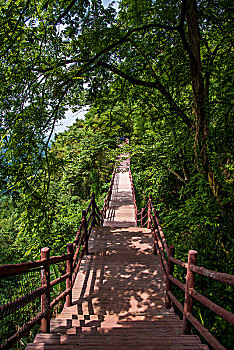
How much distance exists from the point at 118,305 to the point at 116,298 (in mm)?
178

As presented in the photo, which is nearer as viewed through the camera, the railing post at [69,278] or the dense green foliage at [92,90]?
the dense green foliage at [92,90]

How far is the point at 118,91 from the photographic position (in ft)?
18.8

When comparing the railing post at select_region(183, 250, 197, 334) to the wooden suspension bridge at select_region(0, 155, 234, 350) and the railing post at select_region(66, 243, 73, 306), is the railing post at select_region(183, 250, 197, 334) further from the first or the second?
the railing post at select_region(66, 243, 73, 306)

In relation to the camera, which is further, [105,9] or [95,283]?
[95,283]

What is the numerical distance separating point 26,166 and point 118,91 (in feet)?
11.3

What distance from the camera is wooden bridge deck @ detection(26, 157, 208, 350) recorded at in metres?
2.33

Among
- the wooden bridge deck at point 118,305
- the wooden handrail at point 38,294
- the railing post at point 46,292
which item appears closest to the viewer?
the wooden handrail at point 38,294

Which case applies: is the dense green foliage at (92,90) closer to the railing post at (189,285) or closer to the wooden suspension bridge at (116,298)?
the wooden suspension bridge at (116,298)

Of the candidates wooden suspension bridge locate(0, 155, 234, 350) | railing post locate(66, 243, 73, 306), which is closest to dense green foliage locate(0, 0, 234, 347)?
railing post locate(66, 243, 73, 306)

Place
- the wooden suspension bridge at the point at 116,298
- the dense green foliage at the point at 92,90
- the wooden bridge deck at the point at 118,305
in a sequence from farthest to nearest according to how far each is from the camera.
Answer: the dense green foliage at the point at 92,90
the wooden bridge deck at the point at 118,305
the wooden suspension bridge at the point at 116,298

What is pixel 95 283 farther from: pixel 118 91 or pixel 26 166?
pixel 118 91

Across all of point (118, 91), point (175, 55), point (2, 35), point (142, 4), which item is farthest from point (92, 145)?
point (2, 35)

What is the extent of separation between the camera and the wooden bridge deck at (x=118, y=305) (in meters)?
2.33

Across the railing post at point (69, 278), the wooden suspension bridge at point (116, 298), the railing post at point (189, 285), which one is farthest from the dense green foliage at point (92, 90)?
the railing post at point (189, 285)
